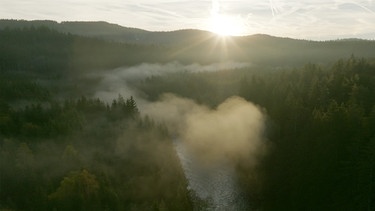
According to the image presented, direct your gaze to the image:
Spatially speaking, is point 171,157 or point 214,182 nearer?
point 171,157

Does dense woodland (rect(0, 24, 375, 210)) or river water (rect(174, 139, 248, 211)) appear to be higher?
dense woodland (rect(0, 24, 375, 210))

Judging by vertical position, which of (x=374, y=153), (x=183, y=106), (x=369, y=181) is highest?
(x=374, y=153)

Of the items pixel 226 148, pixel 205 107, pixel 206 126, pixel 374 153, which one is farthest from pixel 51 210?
pixel 205 107

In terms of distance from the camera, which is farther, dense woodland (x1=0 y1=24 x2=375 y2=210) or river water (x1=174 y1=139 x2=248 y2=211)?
river water (x1=174 y1=139 x2=248 y2=211)

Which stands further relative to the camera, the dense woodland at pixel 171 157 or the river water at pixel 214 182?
the river water at pixel 214 182

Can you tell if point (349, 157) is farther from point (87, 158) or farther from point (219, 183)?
point (87, 158)

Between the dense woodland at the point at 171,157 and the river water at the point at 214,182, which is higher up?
the dense woodland at the point at 171,157

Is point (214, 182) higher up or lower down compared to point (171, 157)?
lower down

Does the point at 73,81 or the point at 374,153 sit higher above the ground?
the point at 374,153
